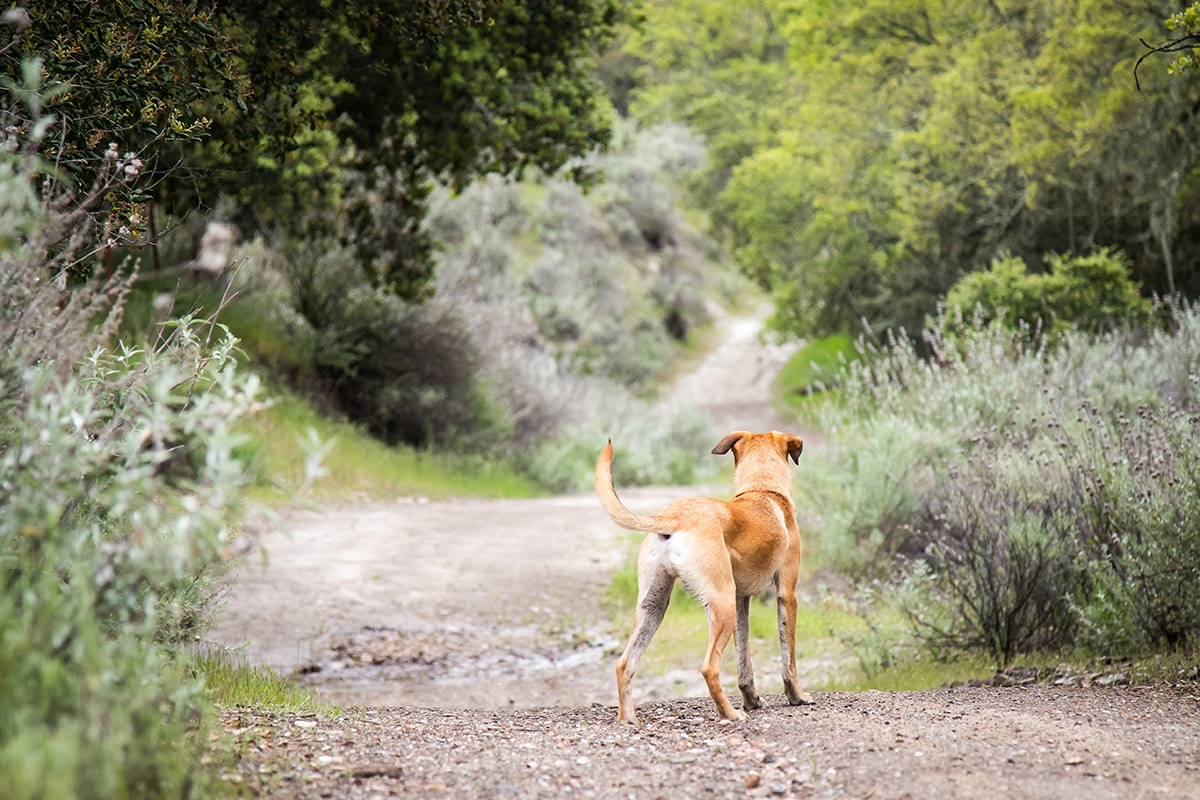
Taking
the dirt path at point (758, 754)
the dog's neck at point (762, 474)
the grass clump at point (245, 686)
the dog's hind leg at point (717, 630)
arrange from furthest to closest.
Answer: the dog's neck at point (762, 474)
the grass clump at point (245, 686)
the dog's hind leg at point (717, 630)
the dirt path at point (758, 754)

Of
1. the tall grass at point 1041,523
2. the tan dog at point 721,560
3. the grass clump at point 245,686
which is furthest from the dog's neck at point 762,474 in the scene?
the grass clump at point 245,686

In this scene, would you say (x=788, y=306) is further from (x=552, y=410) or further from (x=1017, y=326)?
(x=1017, y=326)

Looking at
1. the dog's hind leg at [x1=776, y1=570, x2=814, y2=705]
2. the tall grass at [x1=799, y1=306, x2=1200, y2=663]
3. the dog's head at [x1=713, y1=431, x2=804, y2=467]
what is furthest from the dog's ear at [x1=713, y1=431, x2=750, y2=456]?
the tall grass at [x1=799, y1=306, x2=1200, y2=663]

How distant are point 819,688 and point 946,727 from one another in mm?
2614

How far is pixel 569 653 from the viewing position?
7844 millimetres

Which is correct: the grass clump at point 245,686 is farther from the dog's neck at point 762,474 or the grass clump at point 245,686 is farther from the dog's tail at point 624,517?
the dog's neck at point 762,474

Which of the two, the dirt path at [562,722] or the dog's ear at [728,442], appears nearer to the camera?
the dirt path at [562,722]

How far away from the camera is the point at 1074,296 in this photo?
49.2 feet

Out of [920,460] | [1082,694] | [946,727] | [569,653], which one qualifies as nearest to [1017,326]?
[920,460]

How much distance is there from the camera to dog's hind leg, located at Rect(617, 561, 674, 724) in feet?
13.7

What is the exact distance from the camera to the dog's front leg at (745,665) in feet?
14.8

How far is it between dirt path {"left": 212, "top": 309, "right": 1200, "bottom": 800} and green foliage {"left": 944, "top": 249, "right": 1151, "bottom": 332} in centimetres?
911

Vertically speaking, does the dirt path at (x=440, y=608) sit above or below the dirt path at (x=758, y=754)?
below

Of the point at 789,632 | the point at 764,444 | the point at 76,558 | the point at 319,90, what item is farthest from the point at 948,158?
the point at 76,558
